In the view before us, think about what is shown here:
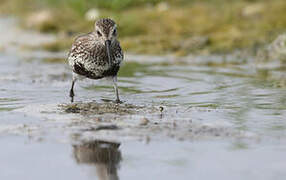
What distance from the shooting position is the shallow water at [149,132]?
18.6ft

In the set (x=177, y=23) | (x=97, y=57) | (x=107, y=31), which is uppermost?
(x=177, y=23)

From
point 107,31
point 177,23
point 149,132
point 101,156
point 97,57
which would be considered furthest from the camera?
point 177,23

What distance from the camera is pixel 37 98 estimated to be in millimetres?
9789

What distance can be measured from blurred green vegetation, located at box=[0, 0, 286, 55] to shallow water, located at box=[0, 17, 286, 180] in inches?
207

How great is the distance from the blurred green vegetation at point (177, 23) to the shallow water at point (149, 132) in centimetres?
525

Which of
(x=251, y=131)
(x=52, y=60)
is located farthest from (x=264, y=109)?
(x=52, y=60)

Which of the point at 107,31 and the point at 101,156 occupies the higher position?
the point at 107,31

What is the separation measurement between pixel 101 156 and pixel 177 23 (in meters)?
13.1

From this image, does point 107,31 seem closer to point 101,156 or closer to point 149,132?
point 149,132

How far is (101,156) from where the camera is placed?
20.0ft

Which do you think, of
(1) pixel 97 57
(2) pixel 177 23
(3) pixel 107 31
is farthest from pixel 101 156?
(2) pixel 177 23

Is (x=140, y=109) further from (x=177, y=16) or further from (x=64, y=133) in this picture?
(x=177, y=16)

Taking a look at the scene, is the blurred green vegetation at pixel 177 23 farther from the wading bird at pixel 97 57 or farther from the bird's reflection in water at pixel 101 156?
the bird's reflection in water at pixel 101 156

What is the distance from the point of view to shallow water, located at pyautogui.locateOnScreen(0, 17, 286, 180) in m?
5.68
